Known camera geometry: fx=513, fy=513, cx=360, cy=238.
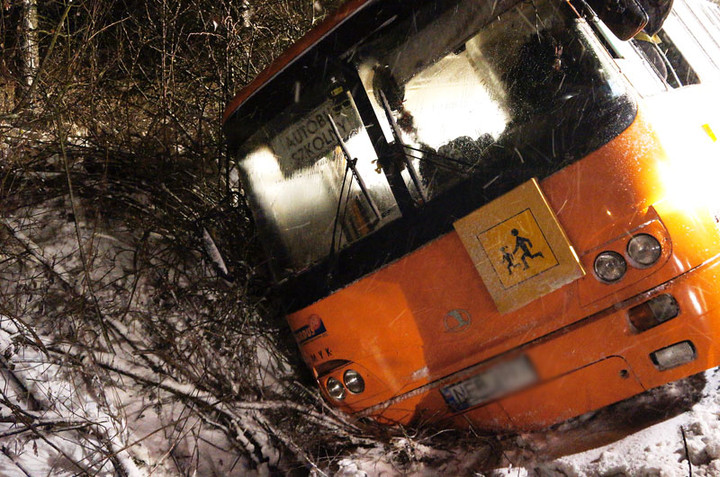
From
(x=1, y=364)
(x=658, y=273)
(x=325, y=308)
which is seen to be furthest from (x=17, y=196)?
(x=658, y=273)

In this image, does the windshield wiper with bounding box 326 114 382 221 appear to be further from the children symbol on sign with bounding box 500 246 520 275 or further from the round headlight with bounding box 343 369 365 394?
the round headlight with bounding box 343 369 365 394

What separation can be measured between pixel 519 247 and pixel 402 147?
886 mm

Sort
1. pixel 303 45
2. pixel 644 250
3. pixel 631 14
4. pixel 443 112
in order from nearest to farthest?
pixel 644 250 → pixel 631 14 → pixel 443 112 → pixel 303 45

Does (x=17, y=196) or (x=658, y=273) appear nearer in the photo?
(x=658, y=273)

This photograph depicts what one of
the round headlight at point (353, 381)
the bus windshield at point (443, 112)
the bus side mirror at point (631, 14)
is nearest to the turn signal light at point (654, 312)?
the bus windshield at point (443, 112)

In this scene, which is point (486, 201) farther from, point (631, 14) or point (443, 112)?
point (631, 14)

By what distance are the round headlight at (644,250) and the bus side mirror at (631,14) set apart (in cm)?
105

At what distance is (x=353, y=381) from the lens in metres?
3.33

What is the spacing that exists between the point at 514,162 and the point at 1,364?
342 centimetres

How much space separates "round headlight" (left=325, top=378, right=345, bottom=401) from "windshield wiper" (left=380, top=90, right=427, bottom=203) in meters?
1.37

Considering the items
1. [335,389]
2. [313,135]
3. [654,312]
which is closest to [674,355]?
[654,312]

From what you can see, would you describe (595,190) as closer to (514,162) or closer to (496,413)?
(514,162)

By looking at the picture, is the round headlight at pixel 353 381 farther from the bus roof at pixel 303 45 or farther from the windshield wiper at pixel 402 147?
the bus roof at pixel 303 45

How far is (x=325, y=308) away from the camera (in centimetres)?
336
